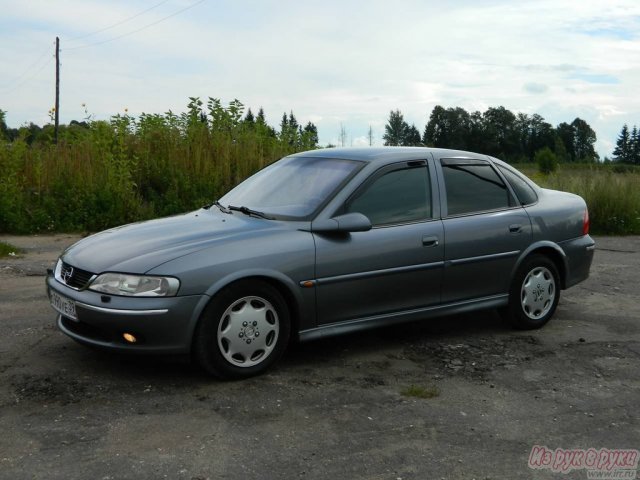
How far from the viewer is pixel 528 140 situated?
46.5 meters

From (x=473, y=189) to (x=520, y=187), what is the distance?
606 millimetres

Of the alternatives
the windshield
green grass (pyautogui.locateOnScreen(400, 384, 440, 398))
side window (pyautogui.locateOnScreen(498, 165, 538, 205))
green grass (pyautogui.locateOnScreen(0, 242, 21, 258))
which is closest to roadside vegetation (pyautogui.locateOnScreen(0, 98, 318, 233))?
green grass (pyautogui.locateOnScreen(0, 242, 21, 258))

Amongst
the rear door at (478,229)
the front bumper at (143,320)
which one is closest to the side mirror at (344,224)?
the rear door at (478,229)

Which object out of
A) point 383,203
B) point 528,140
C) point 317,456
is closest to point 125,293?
point 317,456

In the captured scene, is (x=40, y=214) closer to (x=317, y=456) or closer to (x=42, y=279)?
(x=42, y=279)

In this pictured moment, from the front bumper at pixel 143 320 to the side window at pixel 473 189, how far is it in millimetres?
2346

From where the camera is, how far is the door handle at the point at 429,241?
5.71 metres

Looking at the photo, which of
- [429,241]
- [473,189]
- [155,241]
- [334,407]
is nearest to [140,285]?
[155,241]

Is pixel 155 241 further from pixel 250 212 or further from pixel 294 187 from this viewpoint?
pixel 294 187

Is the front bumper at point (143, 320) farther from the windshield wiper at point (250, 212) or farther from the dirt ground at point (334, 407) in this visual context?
the windshield wiper at point (250, 212)

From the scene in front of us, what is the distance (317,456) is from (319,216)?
1970 millimetres

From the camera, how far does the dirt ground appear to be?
375cm

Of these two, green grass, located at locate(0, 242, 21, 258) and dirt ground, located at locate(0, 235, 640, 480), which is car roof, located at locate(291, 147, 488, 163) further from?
green grass, located at locate(0, 242, 21, 258)

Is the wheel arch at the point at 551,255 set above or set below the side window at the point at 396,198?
below
